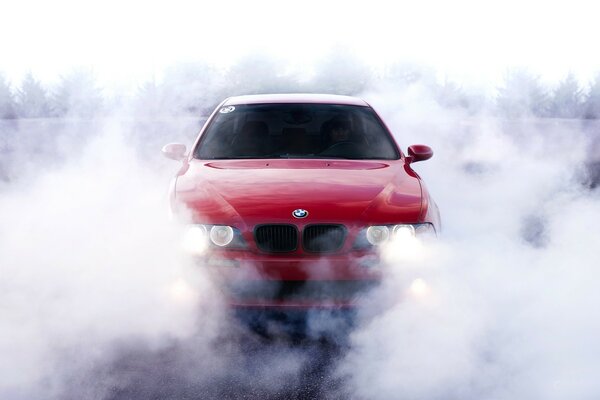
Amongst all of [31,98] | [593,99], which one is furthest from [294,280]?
[31,98]

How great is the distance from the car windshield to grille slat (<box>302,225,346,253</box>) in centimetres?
135

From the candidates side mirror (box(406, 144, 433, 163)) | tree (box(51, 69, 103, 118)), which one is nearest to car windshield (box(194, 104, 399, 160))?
side mirror (box(406, 144, 433, 163))

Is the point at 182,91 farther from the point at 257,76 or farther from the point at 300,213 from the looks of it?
the point at 300,213

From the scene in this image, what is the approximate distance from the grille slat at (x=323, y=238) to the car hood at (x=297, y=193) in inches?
1.6

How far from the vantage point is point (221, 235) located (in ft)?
12.9

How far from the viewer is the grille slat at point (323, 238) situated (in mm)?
3887

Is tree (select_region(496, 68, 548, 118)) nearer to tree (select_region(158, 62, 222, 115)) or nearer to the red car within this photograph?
tree (select_region(158, 62, 222, 115))

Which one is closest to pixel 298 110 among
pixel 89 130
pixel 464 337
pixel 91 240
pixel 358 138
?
pixel 358 138

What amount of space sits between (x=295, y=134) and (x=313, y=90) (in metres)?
49.0

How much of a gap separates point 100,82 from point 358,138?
55.1 metres

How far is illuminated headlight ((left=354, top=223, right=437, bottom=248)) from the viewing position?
390cm

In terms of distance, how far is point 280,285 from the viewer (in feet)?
12.3

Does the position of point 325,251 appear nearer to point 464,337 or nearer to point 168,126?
point 464,337

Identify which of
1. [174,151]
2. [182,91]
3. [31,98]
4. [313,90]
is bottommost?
[31,98]
